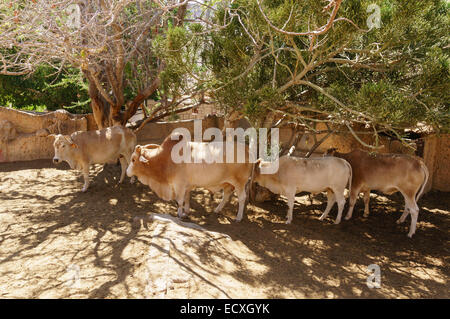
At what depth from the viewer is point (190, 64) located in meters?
5.66

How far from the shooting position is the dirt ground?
379 centimetres

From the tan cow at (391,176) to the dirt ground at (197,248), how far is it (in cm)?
47

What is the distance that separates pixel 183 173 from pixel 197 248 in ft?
6.54

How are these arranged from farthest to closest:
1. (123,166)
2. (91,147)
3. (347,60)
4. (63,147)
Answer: (123,166)
(91,147)
(63,147)
(347,60)

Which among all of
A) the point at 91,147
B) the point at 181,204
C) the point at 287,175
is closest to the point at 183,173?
the point at 181,204

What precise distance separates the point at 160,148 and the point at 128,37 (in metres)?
3.56

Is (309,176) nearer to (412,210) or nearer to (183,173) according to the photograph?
(412,210)

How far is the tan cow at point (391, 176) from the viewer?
6.48 m

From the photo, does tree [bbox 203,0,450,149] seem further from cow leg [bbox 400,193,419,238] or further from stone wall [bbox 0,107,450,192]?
stone wall [bbox 0,107,450,192]

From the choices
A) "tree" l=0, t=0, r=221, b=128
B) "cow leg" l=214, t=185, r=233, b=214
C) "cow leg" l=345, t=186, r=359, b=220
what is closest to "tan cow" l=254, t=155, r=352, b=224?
"cow leg" l=345, t=186, r=359, b=220

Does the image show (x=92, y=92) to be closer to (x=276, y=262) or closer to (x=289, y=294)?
(x=276, y=262)

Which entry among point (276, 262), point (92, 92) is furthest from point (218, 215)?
point (92, 92)

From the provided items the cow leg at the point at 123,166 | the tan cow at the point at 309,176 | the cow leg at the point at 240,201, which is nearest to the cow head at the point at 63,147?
the cow leg at the point at 123,166

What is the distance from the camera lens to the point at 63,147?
7289 mm
